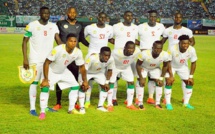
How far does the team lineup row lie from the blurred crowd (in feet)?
128

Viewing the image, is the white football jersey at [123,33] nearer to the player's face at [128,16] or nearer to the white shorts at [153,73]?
the player's face at [128,16]

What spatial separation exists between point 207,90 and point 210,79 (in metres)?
2.40

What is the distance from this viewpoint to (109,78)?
797 cm

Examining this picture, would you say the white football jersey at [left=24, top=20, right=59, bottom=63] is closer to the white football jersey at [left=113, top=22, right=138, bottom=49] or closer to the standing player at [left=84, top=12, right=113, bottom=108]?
the standing player at [left=84, top=12, right=113, bottom=108]

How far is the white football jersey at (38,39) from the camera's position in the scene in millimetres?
7316

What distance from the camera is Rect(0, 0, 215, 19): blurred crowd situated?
4744cm

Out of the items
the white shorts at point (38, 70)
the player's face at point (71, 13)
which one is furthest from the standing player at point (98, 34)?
the white shorts at point (38, 70)

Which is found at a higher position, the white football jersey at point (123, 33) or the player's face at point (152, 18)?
the player's face at point (152, 18)

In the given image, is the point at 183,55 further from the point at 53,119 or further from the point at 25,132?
the point at 25,132

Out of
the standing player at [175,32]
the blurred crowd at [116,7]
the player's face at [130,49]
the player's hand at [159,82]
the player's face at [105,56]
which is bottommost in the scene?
the player's hand at [159,82]

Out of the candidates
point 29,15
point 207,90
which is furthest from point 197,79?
point 29,15

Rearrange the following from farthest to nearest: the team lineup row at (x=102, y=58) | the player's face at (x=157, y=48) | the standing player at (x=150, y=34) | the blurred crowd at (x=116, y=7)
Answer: the blurred crowd at (x=116, y=7)
the standing player at (x=150, y=34)
the player's face at (x=157, y=48)
the team lineup row at (x=102, y=58)

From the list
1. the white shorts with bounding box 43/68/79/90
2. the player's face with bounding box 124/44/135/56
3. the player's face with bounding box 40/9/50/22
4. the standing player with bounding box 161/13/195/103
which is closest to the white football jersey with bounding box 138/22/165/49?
the standing player with bounding box 161/13/195/103

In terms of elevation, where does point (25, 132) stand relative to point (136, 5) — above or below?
below
